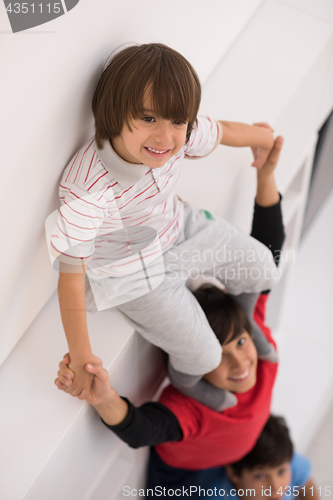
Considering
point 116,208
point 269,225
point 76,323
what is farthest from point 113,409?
point 269,225

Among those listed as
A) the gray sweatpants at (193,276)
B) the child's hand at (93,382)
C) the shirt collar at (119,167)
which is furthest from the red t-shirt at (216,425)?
the shirt collar at (119,167)

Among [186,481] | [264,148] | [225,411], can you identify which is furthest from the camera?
[186,481]

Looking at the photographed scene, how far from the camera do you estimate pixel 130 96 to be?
49cm

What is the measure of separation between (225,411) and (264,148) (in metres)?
0.51

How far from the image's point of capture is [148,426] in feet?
2.50

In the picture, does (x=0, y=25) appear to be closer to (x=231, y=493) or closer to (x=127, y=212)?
(x=127, y=212)

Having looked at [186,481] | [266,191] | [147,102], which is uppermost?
[147,102]

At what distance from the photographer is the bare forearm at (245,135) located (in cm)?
74

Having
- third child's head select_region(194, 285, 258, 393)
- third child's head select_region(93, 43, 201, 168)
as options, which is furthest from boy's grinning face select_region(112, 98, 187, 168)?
third child's head select_region(194, 285, 258, 393)

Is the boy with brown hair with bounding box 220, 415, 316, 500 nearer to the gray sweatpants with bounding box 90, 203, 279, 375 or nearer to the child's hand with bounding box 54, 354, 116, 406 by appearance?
the gray sweatpants with bounding box 90, 203, 279, 375

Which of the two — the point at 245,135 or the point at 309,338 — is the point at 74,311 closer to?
the point at 245,135

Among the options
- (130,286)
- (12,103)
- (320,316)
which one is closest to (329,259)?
(320,316)

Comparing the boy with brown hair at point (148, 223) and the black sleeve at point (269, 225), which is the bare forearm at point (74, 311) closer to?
the boy with brown hair at point (148, 223)

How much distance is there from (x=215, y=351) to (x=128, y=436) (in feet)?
0.62
